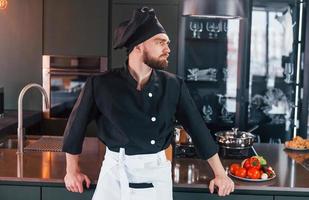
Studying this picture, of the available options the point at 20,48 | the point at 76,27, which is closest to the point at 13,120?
the point at 20,48

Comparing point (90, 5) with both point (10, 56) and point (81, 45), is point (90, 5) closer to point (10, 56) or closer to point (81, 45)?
point (81, 45)

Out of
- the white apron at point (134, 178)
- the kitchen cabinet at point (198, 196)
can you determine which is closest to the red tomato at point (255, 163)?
the kitchen cabinet at point (198, 196)

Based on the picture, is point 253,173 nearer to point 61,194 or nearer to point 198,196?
point 198,196

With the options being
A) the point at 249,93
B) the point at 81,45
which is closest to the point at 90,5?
the point at 81,45

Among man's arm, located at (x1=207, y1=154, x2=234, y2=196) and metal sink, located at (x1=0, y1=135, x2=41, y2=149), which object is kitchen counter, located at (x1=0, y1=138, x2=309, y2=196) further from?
metal sink, located at (x1=0, y1=135, x2=41, y2=149)

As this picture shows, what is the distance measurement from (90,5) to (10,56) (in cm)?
84

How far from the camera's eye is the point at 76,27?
12.9 feet

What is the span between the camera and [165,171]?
5.44 feet

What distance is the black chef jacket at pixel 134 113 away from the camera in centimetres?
163

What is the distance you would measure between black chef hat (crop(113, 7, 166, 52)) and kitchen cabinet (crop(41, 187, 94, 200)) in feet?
2.10

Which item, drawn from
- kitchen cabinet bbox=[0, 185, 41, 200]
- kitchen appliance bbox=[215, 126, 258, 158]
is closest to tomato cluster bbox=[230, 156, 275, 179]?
kitchen appliance bbox=[215, 126, 258, 158]

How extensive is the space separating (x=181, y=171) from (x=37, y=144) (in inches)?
36.6

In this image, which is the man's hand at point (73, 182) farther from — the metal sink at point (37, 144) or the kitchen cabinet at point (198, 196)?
the metal sink at point (37, 144)

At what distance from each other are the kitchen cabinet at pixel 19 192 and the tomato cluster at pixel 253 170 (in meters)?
0.81
